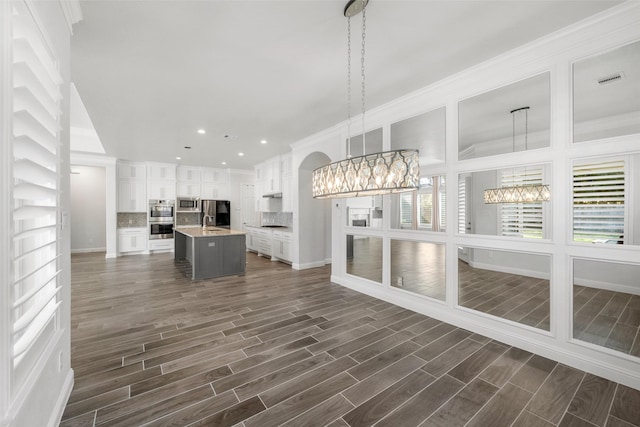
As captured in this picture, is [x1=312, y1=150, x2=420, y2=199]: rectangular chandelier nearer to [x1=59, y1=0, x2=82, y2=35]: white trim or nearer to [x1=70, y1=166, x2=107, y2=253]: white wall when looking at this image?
[x1=59, y1=0, x2=82, y2=35]: white trim

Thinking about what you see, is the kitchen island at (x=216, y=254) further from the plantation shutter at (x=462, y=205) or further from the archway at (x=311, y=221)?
the plantation shutter at (x=462, y=205)

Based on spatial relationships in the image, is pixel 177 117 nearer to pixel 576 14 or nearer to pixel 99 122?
pixel 99 122

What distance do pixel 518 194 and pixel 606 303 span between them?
115cm

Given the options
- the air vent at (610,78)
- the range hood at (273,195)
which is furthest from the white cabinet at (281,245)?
the air vent at (610,78)

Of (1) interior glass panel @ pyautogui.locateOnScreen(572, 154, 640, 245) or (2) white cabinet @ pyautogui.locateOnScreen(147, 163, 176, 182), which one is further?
(2) white cabinet @ pyautogui.locateOnScreen(147, 163, 176, 182)

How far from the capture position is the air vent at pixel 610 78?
215 cm

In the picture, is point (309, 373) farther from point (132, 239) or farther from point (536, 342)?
point (132, 239)

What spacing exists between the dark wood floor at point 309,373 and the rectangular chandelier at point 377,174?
1487 millimetres

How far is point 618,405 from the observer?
1.85 meters

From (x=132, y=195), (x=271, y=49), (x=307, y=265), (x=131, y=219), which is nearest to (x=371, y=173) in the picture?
(x=271, y=49)

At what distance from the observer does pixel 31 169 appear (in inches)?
45.4

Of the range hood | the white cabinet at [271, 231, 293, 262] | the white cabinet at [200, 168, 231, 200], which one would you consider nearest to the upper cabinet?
the range hood

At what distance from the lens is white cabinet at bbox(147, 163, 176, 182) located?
27.1ft

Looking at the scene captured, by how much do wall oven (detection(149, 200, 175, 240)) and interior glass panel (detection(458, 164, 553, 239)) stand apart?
27.0 ft
